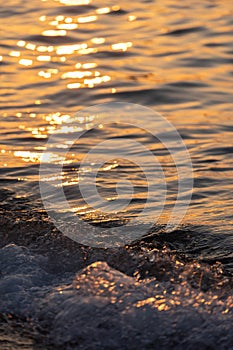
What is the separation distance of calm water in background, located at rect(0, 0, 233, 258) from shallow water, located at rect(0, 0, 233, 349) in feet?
0.05

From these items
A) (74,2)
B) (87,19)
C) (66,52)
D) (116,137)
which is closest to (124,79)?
(66,52)

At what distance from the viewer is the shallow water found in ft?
16.3

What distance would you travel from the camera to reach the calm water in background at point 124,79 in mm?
7172

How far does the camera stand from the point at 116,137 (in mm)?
8016

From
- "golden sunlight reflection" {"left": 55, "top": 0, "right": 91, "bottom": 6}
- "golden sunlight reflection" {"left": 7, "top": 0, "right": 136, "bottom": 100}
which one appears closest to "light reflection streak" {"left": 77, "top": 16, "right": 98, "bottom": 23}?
"golden sunlight reflection" {"left": 7, "top": 0, "right": 136, "bottom": 100}

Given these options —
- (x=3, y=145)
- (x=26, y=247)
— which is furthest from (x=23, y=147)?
(x=26, y=247)

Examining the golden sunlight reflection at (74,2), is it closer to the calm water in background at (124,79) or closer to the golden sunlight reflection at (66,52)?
the calm water in background at (124,79)

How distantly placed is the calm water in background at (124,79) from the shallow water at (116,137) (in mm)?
14

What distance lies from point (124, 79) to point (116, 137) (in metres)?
1.50

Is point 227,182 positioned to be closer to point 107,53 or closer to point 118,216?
point 118,216

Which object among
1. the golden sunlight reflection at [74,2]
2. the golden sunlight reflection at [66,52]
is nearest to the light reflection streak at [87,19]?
the golden sunlight reflection at [66,52]

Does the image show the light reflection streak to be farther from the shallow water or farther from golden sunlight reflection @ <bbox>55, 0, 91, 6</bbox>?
golden sunlight reflection @ <bbox>55, 0, 91, 6</bbox>

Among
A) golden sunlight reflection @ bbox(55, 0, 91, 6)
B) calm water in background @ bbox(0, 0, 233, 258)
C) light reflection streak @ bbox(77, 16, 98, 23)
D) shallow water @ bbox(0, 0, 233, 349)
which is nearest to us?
shallow water @ bbox(0, 0, 233, 349)

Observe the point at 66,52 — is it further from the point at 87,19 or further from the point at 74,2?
the point at 74,2
